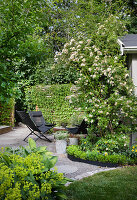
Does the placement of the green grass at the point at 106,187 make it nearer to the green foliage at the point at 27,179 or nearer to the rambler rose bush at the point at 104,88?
the green foliage at the point at 27,179

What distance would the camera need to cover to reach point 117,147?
14.9ft

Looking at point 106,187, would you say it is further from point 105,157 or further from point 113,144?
point 113,144

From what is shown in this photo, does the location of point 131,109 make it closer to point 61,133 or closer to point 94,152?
point 94,152

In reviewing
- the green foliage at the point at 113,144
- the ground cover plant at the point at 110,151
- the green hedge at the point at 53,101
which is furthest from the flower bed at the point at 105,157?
the green hedge at the point at 53,101

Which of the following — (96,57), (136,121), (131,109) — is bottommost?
(136,121)

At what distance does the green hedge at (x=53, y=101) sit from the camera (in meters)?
8.90

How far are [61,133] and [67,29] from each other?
31.3ft

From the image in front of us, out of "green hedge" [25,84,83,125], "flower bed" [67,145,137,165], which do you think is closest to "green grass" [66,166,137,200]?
"flower bed" [67,145,137,165]

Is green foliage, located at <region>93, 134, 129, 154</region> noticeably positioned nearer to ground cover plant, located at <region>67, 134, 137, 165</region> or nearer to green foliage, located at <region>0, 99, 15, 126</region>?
ground cover plant, located at <region>67, 134, 137, 165</region>

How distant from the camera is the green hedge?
8898 millimetres

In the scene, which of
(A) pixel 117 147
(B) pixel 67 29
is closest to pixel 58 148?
(A) pixel 117 147

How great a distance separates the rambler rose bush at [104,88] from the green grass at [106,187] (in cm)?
Result: 117

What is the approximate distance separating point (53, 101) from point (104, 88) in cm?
463

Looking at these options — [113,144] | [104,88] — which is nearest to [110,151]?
[113,144]
